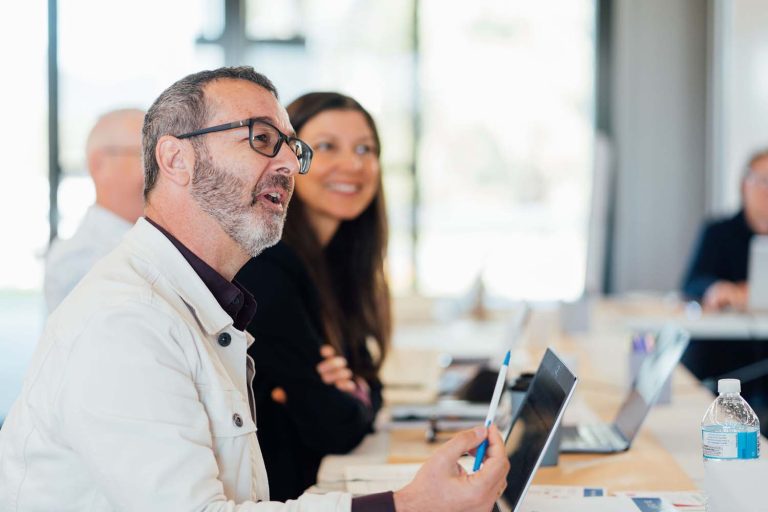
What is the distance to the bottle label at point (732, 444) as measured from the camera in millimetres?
1529

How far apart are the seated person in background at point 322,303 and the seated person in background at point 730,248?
2.32 m

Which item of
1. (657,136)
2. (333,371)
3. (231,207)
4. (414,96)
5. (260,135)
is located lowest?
(333,371)

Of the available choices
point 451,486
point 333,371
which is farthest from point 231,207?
point 333,371

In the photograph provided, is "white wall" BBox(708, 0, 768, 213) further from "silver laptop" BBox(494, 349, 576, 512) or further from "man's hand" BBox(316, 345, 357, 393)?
"silver laptop" BBox(494, 349, 576, 512)

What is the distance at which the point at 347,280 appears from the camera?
9.16ft

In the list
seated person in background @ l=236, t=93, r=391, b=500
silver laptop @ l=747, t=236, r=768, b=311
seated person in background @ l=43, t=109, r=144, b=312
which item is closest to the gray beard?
seated person in background @ l=236, t=93, r=391, b=500

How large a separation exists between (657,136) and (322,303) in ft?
15.4

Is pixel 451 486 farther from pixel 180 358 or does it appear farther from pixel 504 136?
pixel 504 136

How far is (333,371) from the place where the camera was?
219 centimetres

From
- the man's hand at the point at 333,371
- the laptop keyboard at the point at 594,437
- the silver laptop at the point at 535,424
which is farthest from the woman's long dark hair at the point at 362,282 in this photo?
the silver laptop at the point at 535,424

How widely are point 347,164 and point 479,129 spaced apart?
4.47 metres

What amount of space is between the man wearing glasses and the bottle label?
39 centimetres

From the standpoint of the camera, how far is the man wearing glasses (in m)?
1.23

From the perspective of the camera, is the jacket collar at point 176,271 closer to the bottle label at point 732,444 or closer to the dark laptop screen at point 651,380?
the bottle label at point 732,444
